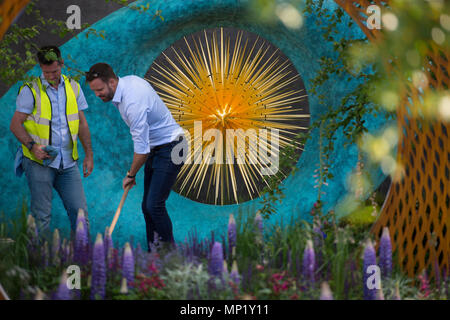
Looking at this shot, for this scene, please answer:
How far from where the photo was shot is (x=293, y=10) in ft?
12.5

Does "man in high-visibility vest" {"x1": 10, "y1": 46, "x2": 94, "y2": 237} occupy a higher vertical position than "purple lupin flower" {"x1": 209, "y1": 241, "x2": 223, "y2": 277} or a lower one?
higher

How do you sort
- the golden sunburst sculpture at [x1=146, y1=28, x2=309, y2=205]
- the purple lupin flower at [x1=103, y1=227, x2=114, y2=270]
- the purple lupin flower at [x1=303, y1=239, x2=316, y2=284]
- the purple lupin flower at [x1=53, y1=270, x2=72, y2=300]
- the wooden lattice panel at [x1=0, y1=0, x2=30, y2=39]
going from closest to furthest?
the wooden lattice panel at [x1=0, y1=0, x2=30, y2=39] < the purple lupin flower at [x1=53, y1=270, x2=72, y2=300] < the purple lupin flower at [x1=303, y1=239, x2=316, y2=284] < the purple lupin flower at [x1=103, y1=227, x2=114, y2=270] < the golden sunburst sculpture at [x1=146, y1=28, x2=309, y2=205]

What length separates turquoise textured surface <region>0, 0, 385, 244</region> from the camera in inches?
149

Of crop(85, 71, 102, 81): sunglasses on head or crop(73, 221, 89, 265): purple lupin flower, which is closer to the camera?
crop(73, 221, 89, 265): purple lupin flower

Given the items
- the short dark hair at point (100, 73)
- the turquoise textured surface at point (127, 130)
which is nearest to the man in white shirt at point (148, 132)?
the short dark hair at point (100, 73)

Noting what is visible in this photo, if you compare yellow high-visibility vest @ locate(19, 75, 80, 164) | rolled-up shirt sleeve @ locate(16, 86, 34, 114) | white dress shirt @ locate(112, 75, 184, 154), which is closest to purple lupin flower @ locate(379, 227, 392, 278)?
white dress shirt @ locate(112, 75, 184, 154)

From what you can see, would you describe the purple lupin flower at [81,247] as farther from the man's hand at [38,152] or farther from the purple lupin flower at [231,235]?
the purple lupin flower at [231,235]

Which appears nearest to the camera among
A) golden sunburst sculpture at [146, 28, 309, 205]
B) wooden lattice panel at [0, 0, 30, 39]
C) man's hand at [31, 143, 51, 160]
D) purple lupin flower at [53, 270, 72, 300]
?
wooden lattice panel at [0, 0, 30, 39]

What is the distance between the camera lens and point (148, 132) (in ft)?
9.85

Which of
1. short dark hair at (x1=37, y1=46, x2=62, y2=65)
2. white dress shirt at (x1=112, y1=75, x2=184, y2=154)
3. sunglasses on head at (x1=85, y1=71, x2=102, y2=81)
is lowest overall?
white dress shirt at (x1=112, y1=75, x2=184, y2=154)

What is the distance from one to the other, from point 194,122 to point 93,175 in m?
0.89

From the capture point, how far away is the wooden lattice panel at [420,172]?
8.76 ft

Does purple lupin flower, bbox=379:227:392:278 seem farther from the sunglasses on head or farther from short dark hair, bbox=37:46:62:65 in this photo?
short dark hair, bbox=37:46:62:65
